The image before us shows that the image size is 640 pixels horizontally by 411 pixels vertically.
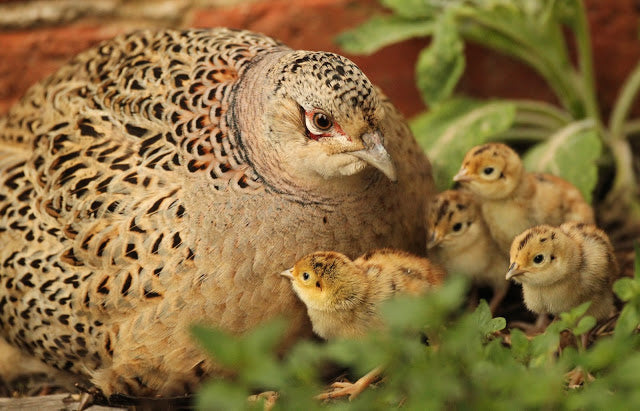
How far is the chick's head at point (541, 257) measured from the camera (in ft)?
8.93

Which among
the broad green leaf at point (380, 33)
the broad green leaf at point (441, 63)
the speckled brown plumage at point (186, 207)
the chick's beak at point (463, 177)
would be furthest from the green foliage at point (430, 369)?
the broad green leaf at point (380, 33)

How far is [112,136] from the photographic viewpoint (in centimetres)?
295

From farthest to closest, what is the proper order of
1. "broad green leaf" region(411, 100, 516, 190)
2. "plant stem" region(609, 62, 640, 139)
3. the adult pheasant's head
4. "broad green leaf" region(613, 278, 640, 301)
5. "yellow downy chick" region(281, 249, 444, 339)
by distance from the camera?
"plant stem" region(609, 62, 640, 139), "broad green leaf" region(411, 100, 516, 190), "yellow downy chick" region(281, 249, 444, 339), the adult pheasant's head, "broad green leaf" region(613, 278, 640, 301)

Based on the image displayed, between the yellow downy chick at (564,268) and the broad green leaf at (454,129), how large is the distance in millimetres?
859

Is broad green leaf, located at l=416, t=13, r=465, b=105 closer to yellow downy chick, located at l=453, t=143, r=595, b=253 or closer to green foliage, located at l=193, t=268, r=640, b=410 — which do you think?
yellow downy chick, located at l=453, t=143, r=595, b=253

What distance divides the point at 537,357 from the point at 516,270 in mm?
458

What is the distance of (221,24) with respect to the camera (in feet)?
14.0

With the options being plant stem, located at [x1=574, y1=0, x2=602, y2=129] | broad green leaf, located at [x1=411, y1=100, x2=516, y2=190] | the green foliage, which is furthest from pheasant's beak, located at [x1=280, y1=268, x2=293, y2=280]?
plant stem, located at [x1=574, y1=0, x2=602, y2=129]

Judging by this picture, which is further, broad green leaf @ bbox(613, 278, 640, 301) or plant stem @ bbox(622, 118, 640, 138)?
plant stem @ bbox(622, 118, 640, 138)

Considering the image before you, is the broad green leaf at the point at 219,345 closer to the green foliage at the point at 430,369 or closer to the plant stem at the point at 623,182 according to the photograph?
the green foliage at the point at 430,369

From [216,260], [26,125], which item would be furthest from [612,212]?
[26,125]

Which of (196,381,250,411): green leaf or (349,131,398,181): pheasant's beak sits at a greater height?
(349,131,398,181): pheasant's beak

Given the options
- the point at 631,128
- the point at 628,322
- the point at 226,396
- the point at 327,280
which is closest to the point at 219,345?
the point at 226,396

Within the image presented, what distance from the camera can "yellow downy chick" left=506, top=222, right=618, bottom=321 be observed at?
273 centimetres
